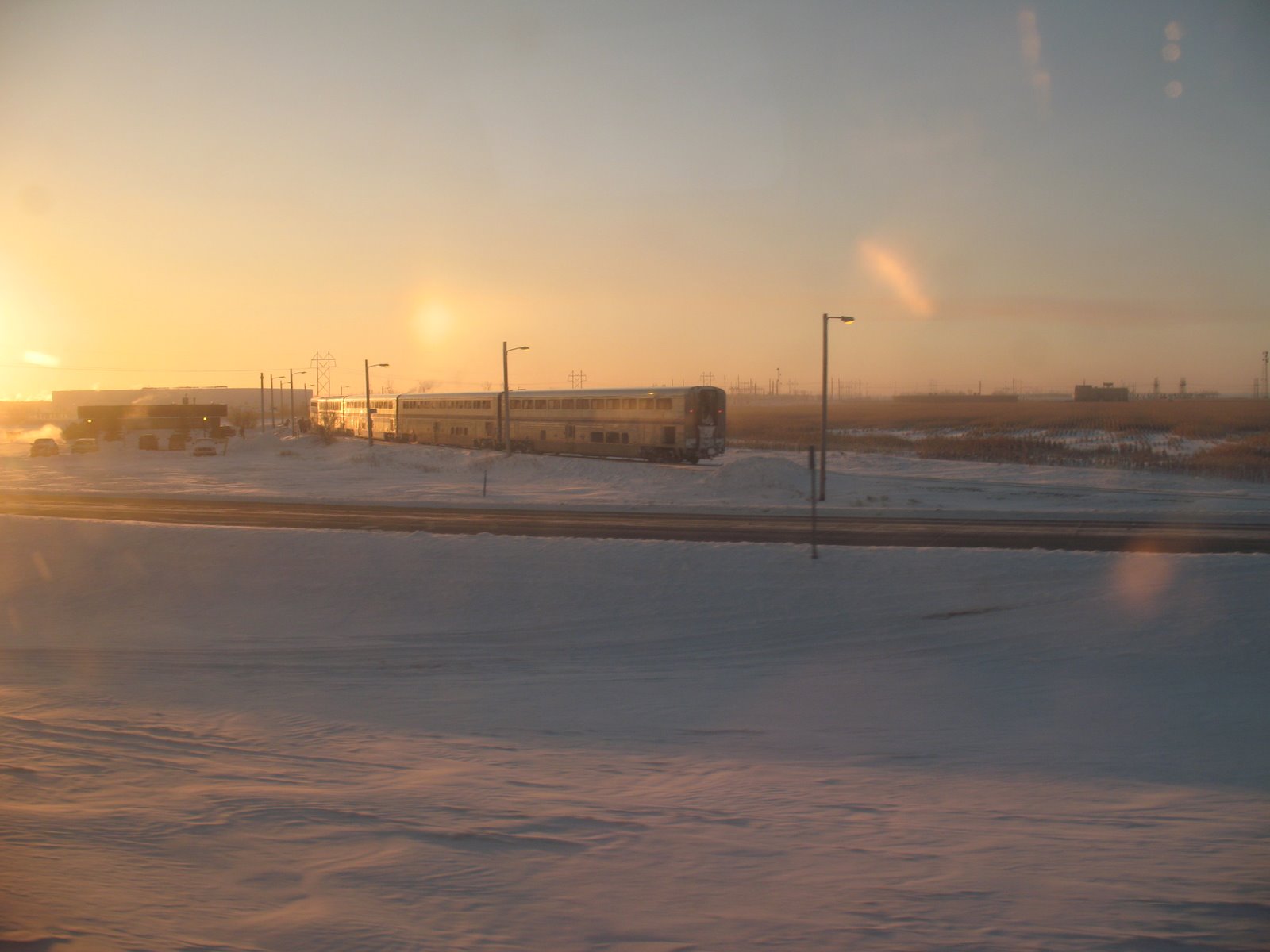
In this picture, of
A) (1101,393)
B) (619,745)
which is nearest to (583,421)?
(619,745)

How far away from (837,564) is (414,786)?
12189mm

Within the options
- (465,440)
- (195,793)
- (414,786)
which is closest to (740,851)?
(414,786)

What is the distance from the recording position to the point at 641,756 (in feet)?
31.4

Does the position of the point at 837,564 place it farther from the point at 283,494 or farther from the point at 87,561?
the point at 283,494

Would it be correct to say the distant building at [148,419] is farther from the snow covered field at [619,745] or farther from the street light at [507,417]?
the snow covered field at [619,745]

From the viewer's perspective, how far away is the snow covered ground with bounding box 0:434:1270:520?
109 feet

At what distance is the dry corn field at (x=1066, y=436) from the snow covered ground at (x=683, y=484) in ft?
23.9

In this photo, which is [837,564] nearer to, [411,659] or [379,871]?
[411,659]

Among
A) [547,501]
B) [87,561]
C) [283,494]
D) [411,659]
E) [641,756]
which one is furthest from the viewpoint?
[283,494]

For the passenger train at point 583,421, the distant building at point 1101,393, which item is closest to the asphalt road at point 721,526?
the passenger train at point 583,421

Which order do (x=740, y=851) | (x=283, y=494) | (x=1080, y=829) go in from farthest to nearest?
(x=283, y=494) < (x=1080, y=829) < (x=740, y=851)

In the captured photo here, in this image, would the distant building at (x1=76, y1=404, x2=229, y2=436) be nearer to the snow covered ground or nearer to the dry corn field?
the snow covered ground

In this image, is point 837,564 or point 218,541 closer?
point 837,564

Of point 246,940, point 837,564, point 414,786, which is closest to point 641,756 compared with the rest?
point 414,786
